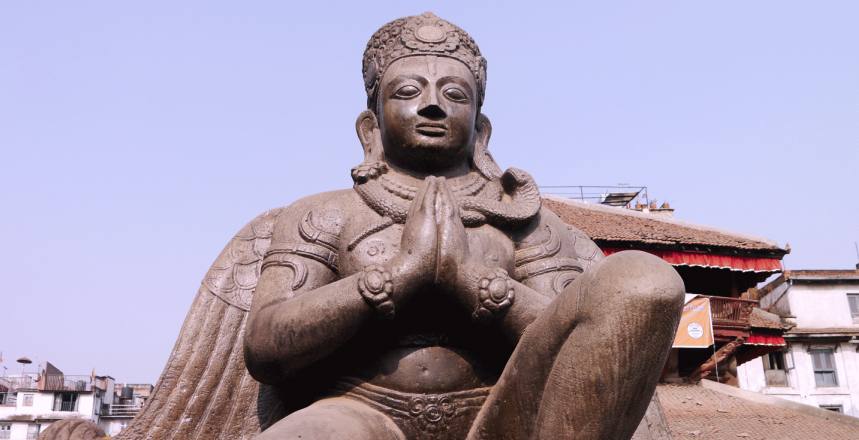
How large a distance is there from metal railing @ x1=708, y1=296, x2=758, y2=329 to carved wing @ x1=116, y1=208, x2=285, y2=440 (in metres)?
20.5

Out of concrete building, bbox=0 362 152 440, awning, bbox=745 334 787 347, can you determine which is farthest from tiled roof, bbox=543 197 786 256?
concrete building, bbox=0 362 152 440

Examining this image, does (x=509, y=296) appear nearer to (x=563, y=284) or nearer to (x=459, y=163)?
(x=563, y=284)

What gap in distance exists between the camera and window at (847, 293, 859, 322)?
118ft

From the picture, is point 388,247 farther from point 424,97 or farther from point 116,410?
point 116,410

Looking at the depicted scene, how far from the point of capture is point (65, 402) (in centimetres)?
4119

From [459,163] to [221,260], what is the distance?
132cm

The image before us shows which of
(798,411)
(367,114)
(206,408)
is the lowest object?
Answer: (798,411)

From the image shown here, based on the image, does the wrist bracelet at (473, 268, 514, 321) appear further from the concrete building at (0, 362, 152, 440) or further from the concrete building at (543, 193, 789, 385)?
the concrete building at (0, 362, 152, 440)

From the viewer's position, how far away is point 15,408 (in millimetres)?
41000

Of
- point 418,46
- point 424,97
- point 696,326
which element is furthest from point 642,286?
point 696,326

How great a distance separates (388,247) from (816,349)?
114 ft

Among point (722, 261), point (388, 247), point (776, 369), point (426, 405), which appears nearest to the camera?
point (426, 405)

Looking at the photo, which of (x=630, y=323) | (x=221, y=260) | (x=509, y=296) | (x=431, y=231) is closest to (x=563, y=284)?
(x=509, y=296)

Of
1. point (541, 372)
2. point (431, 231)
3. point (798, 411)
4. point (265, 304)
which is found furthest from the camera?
point (798, 411)
